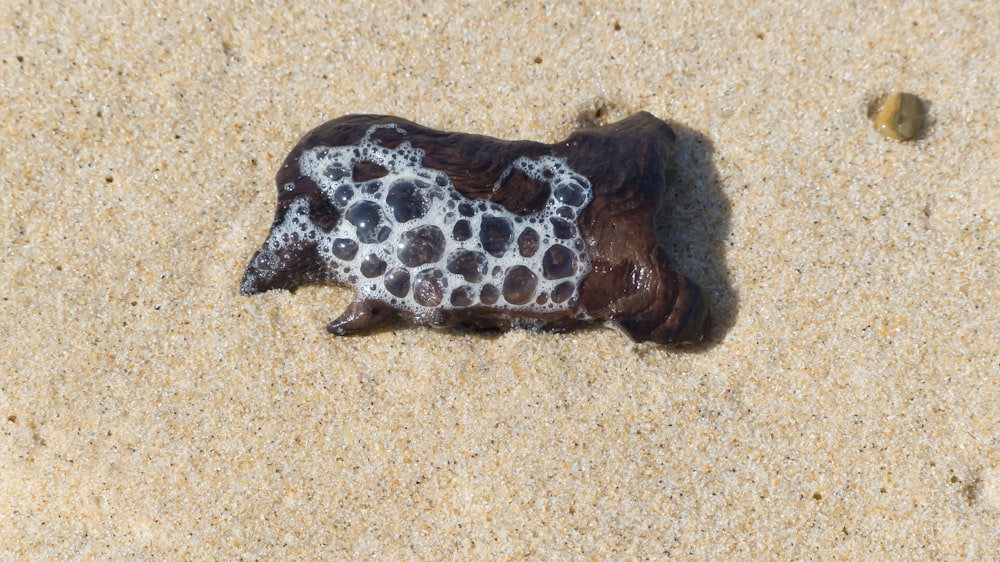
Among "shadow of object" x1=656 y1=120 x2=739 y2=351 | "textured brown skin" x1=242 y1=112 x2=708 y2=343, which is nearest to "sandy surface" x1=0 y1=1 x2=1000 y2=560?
"shadow of object" x1=656 y1=120 x2=739 y2=351

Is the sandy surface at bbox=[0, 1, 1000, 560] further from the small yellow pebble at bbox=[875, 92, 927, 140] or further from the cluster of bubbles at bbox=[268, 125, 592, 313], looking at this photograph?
the cluster of bubbles at bbox=[268, 125, 592, 313]

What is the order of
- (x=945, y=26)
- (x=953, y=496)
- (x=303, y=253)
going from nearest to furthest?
(x=953, y=496) < (x=303, y=253) < (x=945, y=26)

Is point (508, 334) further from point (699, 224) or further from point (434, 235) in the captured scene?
point (699, 224)

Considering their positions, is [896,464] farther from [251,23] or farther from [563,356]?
[251,23]

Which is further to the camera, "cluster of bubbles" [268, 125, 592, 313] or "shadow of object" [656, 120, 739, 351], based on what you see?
"shadow of object" [656, 120, 739, 351]

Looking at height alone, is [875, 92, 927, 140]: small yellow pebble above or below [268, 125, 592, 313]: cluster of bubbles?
above

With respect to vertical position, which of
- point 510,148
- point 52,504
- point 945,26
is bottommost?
point 52,504

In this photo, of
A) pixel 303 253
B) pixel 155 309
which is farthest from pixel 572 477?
pixel 155 309

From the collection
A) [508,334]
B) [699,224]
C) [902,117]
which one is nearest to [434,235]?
[508,334]
